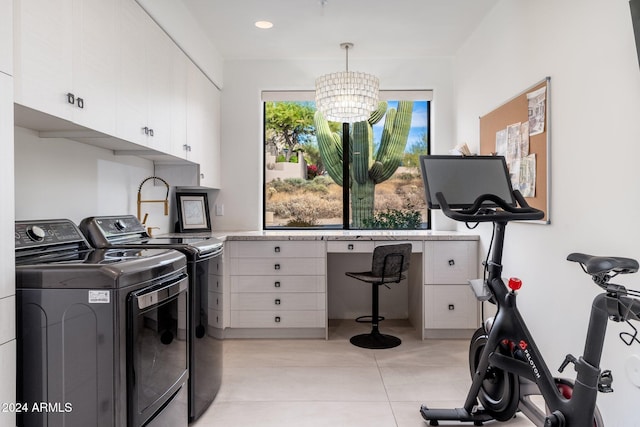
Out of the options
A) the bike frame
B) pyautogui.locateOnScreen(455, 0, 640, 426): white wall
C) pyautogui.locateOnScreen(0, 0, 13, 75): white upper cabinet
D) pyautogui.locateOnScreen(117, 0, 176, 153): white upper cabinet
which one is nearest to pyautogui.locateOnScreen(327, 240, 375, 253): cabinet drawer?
pyautogui.locateOnScreen(455, 0, 640, 426): white wall

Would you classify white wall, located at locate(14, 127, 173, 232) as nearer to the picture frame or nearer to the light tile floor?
the picture frame

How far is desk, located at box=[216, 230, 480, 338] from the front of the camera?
11.8 feet

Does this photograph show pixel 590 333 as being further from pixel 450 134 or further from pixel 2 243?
pixel 450 134

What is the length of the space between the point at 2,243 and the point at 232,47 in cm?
299

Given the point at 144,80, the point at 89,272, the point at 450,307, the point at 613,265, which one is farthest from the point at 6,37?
the point at 450,307

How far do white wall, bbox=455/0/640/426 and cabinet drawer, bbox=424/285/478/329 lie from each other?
2.29 feet

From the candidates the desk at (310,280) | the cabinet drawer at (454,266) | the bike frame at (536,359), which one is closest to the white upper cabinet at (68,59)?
the desk at (310,280)

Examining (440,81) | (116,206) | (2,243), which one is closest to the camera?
(2,243)

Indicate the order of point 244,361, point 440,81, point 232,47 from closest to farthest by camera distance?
point 244,361, point 232,47, point 440,81

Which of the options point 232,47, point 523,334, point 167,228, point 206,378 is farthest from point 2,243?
point 232,47

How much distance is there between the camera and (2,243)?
1339 mm

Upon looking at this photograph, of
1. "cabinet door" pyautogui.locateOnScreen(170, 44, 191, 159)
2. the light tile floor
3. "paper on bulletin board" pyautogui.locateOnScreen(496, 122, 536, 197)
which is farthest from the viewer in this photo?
"cabinet door" pyautogui.locateOnScreen(170, 44, 191, 159)

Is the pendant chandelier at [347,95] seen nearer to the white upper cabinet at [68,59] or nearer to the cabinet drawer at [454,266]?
the cabinet drawer at [454,266]

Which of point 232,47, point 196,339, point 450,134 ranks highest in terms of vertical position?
point 232,47
